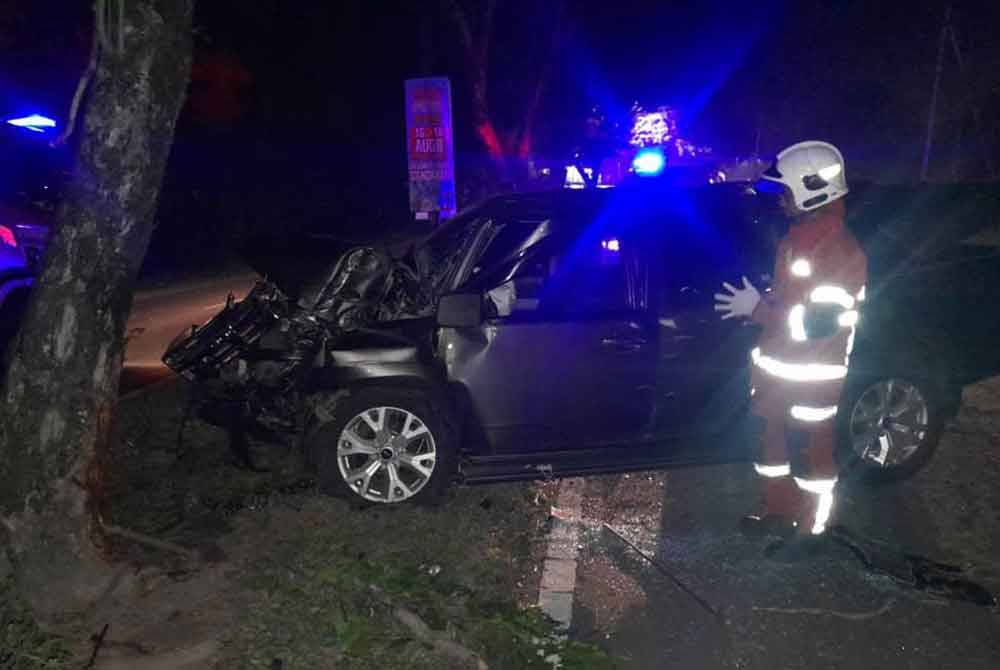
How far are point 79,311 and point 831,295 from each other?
3.43 meters

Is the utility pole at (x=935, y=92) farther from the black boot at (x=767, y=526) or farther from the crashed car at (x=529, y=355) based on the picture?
the black boot at (x=767, y=526)

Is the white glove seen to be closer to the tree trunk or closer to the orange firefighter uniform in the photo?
the orange firefighter uniform

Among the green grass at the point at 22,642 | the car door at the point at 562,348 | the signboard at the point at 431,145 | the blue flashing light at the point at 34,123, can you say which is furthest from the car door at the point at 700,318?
the blue flashing light at the point at 34,123

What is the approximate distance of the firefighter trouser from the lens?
4.31 metres

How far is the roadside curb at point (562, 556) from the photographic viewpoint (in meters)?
3.92

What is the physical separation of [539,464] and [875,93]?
13.8 m

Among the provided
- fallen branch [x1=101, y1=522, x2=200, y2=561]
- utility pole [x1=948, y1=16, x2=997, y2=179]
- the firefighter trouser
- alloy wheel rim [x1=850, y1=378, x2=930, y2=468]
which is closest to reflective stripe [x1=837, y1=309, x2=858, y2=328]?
the firefighter trouser

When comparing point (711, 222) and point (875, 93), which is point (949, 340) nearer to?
point (711, 222)

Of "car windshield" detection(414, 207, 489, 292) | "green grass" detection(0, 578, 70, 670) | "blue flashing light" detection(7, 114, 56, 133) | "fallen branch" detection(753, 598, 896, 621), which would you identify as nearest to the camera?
"green grass" detection(0, 578, 70, 670)

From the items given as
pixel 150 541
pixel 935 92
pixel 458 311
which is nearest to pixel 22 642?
pixel 150 541

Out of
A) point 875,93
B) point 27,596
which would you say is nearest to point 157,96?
point 27,596

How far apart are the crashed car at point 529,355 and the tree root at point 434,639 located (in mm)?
1275

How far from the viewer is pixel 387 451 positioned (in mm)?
4793

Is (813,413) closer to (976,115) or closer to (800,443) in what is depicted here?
(800,443)
